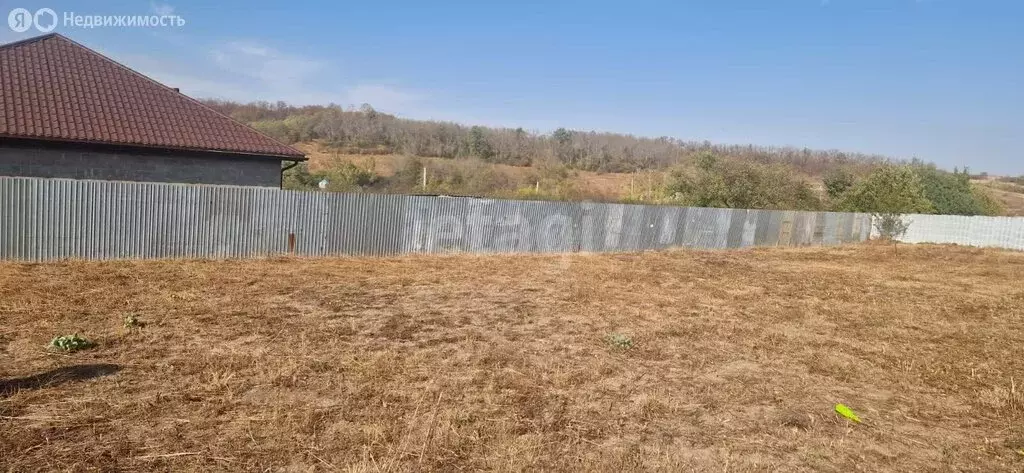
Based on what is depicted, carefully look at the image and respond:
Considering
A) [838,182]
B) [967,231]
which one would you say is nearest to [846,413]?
[967,231]

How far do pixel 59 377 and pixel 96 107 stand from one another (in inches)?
423

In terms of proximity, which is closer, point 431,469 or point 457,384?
point 431,469

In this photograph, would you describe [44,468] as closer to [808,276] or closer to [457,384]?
[457,384]

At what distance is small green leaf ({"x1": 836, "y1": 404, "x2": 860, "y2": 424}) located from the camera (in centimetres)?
485

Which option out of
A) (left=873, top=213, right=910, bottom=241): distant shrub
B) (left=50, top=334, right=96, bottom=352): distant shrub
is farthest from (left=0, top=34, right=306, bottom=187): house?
(left=873, top=213, right=910, bottom=241): distant shrub

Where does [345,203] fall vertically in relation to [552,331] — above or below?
above

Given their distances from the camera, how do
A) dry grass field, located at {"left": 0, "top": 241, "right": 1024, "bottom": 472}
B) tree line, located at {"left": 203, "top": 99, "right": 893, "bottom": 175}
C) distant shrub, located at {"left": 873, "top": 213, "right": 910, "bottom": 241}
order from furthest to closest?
tree line, located at {"left": 203, "top": 99, "right": 893, "bottom": 175} < distant shrub, located at {"left": 873, "top": 213, "right": 910, "bottom": 241} < dry grass field, located at {"left": 0, "top": 241, "right": 1024, "bottom": 472}

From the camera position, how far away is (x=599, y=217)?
18750mm

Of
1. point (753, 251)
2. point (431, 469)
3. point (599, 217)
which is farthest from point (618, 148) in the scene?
point (431, 469)

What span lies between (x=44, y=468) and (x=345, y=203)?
1084cm

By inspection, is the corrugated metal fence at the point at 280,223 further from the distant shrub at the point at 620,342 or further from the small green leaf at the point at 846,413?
the small green leaf at the point at 846,413

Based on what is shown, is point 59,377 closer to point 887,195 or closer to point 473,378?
point 473,378

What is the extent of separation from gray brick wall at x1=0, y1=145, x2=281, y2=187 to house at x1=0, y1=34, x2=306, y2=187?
0.06 feet

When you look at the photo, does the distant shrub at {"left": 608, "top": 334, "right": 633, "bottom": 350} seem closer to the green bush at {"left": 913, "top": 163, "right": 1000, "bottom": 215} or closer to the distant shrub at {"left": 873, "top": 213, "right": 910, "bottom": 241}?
the distant shrub at {"left": 873, "top": 213, "right": 910, "bottom": 241}
